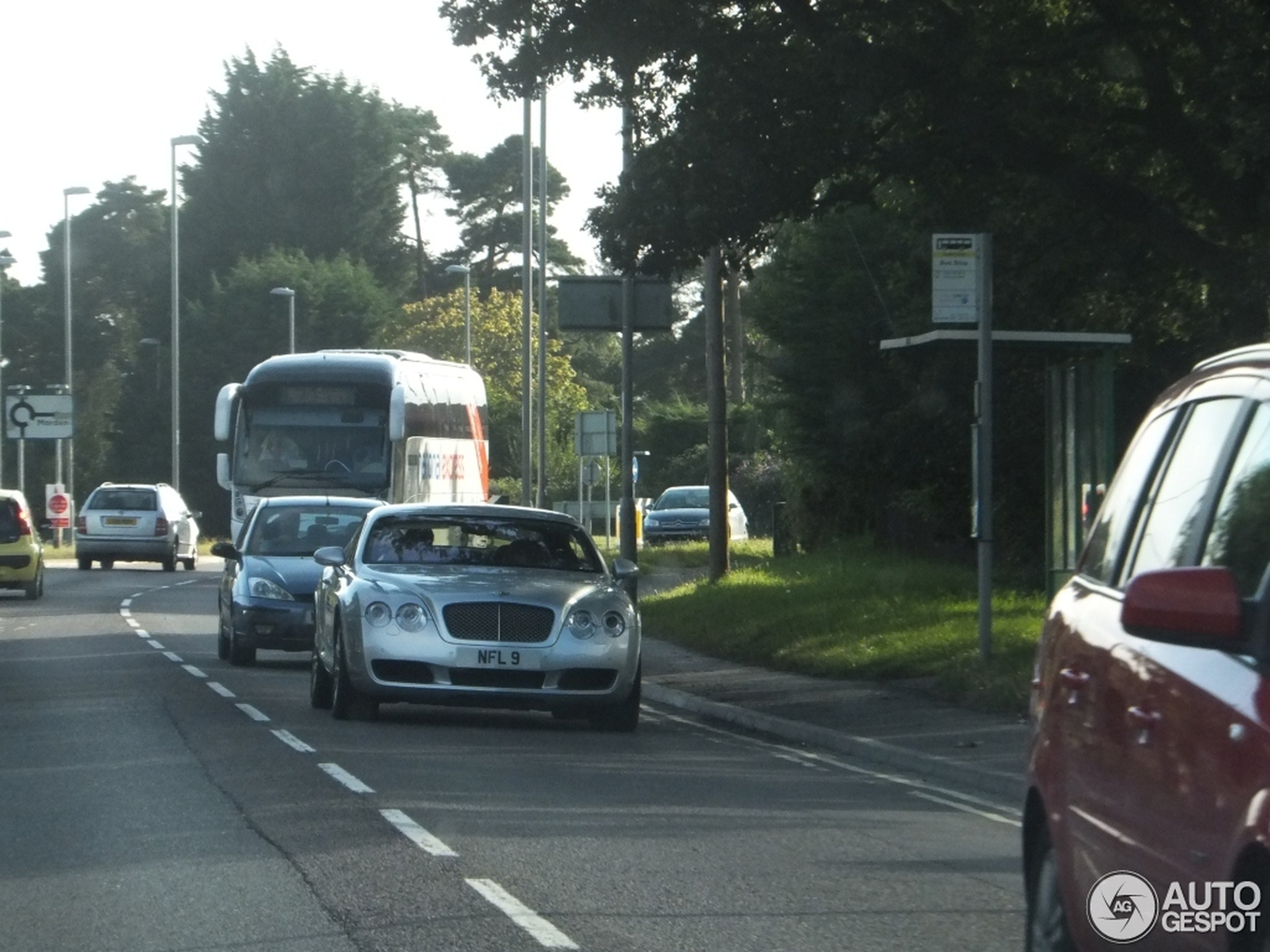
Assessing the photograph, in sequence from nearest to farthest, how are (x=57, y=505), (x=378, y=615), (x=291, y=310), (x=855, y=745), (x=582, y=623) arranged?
(x=855, y=745) → (x=378, y=615) → (x=582, y=623) → (x=57, y=505) → (x=291, y=310)

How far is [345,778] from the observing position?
39.1 feet

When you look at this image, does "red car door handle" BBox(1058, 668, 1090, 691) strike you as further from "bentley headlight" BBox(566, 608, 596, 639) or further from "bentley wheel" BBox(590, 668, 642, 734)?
"bentley wheel" BBox(590, 668, 642, 734)

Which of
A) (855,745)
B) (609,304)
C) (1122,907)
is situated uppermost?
(609,304)

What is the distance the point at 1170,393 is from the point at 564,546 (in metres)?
10.9

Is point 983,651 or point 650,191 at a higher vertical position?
point 650,191

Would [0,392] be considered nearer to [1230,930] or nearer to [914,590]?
[914,590]

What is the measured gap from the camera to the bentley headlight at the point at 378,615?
14750 millimetres

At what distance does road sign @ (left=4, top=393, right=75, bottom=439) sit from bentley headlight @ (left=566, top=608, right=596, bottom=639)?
46.4 m

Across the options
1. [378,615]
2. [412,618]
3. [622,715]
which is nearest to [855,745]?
[622,715]

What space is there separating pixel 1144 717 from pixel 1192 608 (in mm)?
776

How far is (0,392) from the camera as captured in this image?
2844 inches

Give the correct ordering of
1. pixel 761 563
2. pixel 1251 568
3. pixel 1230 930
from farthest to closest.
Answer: pixel 761 563
pixel 1251 568
pixel 1230 930

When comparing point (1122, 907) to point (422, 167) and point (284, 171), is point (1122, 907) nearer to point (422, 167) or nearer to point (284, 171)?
point (284, 171)

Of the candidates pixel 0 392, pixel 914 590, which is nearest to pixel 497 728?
pixel 914 590
